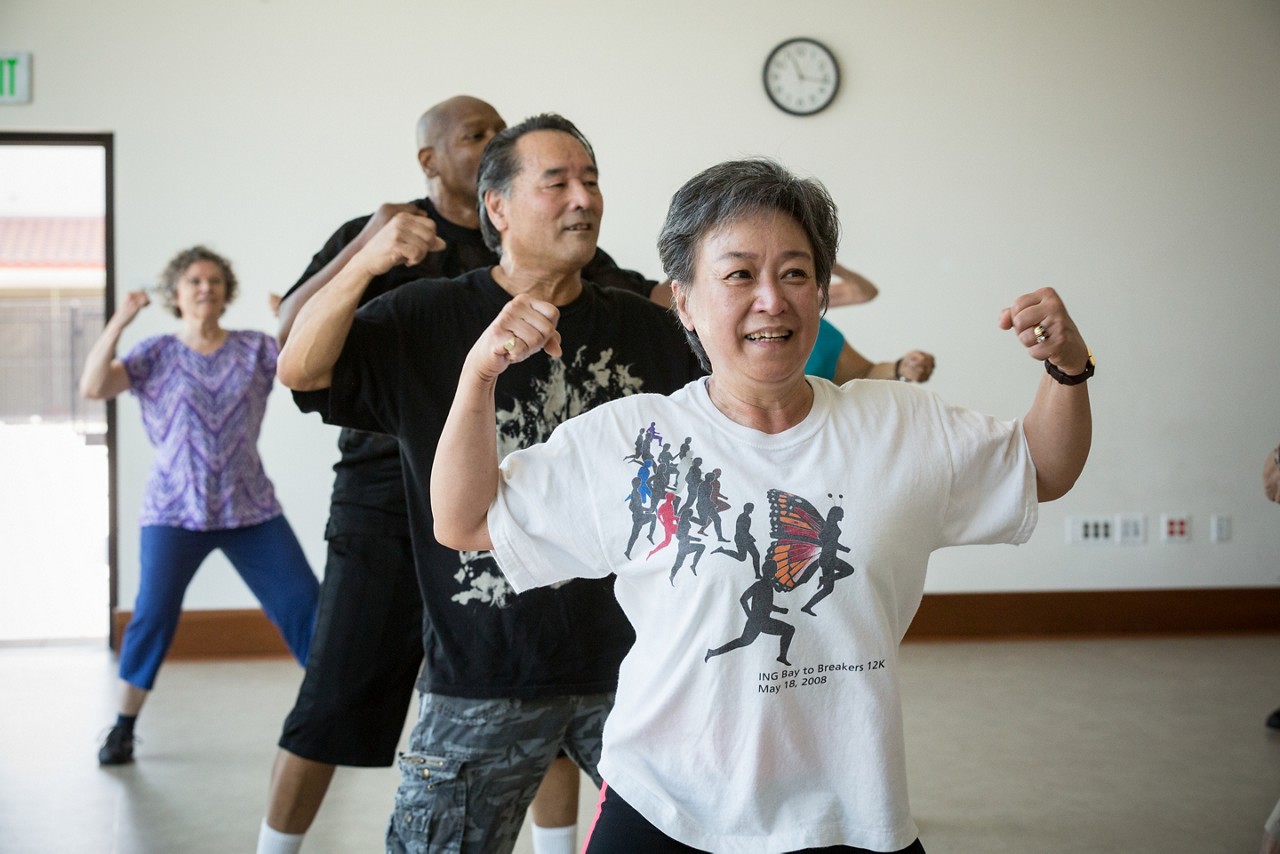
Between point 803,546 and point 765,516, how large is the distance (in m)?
0.06

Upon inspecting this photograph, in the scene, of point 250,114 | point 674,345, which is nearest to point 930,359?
point 674,345

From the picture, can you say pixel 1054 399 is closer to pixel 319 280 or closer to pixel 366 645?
pixel 319 280

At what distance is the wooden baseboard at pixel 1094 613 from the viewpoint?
5504mm

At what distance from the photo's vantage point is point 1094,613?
555 cm

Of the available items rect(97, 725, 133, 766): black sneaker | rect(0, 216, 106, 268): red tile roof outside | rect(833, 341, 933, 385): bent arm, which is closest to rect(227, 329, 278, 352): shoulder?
rect(97, 725, 133, 766): black sneaker

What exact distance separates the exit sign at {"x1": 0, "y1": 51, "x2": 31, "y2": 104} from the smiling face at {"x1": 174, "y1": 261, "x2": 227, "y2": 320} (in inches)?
69.8

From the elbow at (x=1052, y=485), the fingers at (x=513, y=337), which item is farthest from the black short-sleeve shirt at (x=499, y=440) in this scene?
the elbow at (x=1052, y=485)

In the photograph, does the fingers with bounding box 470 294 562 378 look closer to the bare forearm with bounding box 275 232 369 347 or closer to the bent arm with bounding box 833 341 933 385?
the bare forearm with bounding box 275 232 369 347

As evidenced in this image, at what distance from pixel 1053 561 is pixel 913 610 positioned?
4426mm

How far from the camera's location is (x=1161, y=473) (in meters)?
5.58

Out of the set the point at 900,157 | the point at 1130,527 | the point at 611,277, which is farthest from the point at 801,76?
the point at 611,277

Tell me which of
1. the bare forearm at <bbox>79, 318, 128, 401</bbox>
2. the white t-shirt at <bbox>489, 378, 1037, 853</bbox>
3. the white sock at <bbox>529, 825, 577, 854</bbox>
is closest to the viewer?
the white t-shirt at <bbox>489, 378, 1037, 853</bbox>

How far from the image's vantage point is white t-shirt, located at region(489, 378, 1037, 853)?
1.33 meters

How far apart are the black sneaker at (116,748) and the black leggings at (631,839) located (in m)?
2.94
